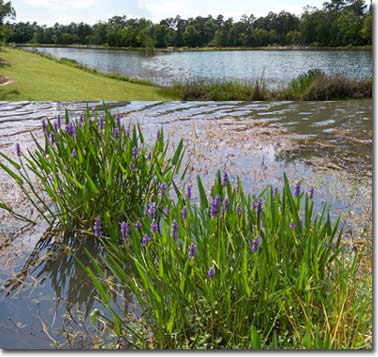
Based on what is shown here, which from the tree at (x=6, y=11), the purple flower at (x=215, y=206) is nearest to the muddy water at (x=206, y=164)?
the purple flower at (x=215, y=206)

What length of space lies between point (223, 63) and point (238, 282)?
294 centimetres

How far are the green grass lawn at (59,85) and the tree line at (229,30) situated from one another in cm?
191

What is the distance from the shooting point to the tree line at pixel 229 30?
2.75 metres

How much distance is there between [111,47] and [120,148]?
5.38ft

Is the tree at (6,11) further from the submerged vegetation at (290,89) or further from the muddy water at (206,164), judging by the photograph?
the submerged vegetation at (290,89)

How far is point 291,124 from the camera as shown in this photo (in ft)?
13.9

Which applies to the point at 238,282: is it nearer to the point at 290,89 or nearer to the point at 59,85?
the point at 290,89

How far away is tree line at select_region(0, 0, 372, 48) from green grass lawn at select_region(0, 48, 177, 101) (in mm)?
1910

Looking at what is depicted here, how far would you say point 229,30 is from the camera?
2914mm

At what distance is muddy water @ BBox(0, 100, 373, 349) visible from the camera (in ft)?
5.25

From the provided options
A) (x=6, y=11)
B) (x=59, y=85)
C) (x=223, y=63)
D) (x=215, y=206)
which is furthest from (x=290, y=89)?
(x=215, y=206)

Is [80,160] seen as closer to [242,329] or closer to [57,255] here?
[57,255]

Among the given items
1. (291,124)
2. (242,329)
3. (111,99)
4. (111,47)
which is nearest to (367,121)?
(291,124)

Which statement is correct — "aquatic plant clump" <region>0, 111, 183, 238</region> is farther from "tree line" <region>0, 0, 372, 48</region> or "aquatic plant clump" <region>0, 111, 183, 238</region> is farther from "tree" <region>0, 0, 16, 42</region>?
"tree" <region>0, 0, 16, 42</region>
